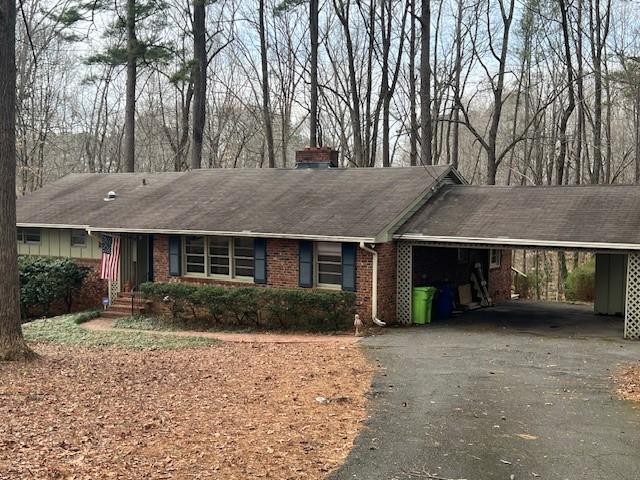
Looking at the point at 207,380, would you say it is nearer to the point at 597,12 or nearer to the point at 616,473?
the point at 616,473

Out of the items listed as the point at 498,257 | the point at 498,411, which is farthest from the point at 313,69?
the point at 498,411

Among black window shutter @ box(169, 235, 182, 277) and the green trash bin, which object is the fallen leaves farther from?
black window shutter @ box(169, 235, 182, 277)

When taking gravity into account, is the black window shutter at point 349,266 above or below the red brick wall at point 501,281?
above

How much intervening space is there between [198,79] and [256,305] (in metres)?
14.7

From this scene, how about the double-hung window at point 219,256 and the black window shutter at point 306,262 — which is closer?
the black window shutter at point 306,262

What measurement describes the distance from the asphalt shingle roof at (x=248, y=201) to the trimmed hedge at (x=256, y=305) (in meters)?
1.53

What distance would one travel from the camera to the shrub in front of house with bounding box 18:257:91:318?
1986 cm

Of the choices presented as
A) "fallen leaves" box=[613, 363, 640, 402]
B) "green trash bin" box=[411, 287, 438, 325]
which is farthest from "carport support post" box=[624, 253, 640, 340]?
"green trash bin" box=[411, 287, 438, 325]

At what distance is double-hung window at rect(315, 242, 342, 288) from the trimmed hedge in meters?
0.49

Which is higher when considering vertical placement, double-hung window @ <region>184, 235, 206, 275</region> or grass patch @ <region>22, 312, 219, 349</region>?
double-hung window @ <region>184, 235, 206, 275</region>

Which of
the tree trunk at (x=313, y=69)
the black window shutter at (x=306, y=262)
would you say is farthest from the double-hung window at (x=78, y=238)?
the tree trunk at (x=313, y=69)

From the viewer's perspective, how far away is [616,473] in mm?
6172

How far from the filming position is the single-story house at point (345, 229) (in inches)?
594

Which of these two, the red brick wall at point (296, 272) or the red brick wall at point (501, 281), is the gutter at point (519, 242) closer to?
the red brick wall at point (296, 272)
